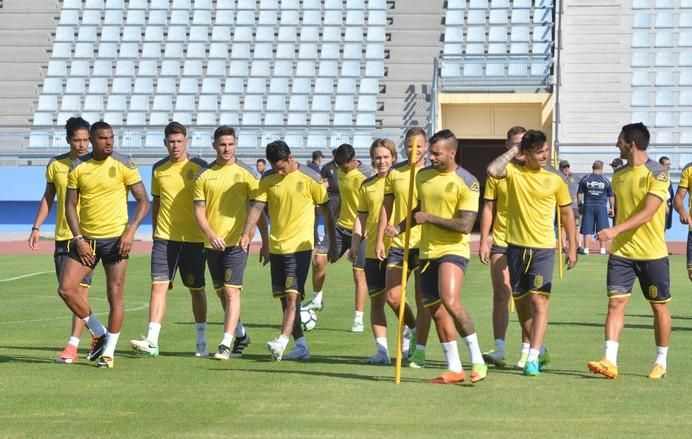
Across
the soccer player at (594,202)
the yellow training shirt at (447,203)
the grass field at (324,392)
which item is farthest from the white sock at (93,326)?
the soccer player at (594,202)

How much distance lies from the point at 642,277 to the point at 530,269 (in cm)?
92

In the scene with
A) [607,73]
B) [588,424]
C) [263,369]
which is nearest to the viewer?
[588,424]

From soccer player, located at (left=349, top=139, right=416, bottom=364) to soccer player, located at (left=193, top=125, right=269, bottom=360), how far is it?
0.93 meters

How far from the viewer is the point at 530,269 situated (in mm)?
10688

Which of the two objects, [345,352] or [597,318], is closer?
[345,352]

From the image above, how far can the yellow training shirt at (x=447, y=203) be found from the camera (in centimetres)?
1012

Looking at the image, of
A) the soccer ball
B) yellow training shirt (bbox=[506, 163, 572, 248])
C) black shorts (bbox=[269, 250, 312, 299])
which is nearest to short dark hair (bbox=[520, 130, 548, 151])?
yellow training shirt (bbox=[506, 163, 572, 248])

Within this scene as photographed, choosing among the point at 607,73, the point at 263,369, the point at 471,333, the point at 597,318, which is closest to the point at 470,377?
the point at 471,333

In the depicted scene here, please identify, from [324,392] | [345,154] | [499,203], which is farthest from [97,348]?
[345,154]

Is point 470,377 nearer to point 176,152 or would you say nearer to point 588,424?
point 588,424

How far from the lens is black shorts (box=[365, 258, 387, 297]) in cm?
1177

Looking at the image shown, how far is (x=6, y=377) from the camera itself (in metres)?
10.5

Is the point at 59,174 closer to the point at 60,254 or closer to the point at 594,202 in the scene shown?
the point at 60,254

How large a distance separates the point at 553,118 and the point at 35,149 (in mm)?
14503
